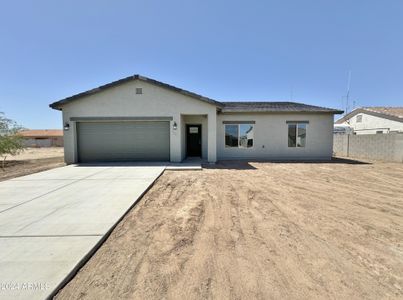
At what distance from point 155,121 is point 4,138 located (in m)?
12.1

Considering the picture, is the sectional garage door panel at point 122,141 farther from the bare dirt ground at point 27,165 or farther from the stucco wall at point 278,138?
the stucco wall at point 278,138

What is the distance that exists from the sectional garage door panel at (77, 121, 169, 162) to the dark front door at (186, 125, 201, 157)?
284cm

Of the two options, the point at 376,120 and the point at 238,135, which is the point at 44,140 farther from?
the point at 376,120

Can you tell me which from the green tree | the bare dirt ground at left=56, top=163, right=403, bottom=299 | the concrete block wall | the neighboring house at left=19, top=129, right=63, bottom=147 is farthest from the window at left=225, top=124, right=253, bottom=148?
the neighboring house at left=19, top=129, right=63, bottom=147

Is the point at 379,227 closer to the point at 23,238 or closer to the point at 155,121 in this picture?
the point at 23,238

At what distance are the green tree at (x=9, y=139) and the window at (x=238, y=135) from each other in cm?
1562

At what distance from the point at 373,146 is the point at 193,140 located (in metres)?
12.8

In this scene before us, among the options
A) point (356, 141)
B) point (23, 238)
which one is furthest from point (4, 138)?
point (356, 141)

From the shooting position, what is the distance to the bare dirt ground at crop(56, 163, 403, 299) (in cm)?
243

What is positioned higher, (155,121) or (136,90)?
(136,90)

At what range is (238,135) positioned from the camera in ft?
46.0

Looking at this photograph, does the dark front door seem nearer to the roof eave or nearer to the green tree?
the roof eave

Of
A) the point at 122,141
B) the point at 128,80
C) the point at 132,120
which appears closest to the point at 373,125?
the point at 132,120

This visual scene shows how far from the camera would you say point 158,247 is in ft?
10.9
